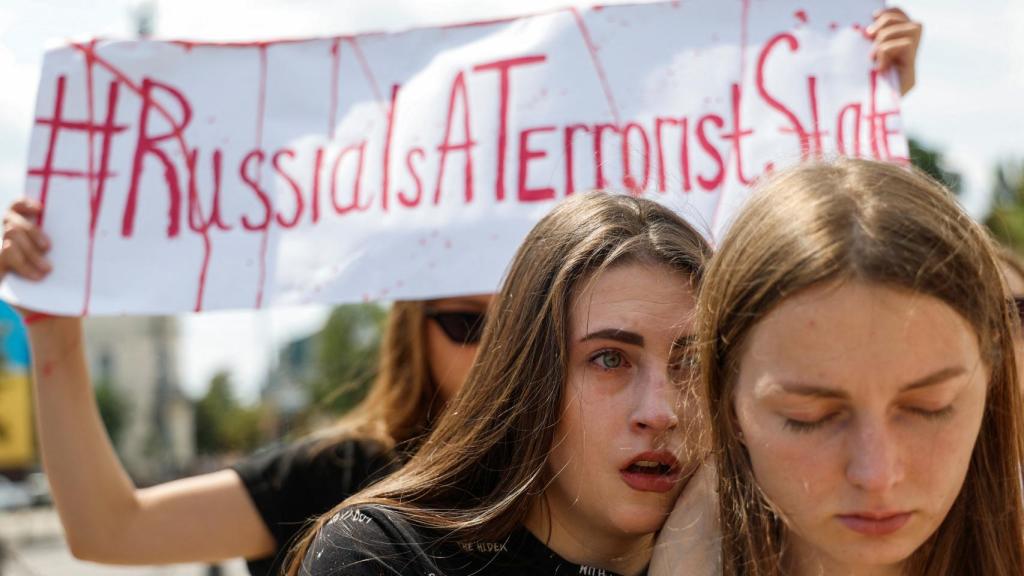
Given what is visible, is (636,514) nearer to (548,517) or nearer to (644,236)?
(548,517)

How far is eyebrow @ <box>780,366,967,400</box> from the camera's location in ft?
4.83

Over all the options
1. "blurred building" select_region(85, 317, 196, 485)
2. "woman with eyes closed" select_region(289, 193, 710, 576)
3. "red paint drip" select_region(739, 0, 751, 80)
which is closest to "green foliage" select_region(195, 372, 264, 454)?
"blurred building" select_region(85, 317, 196, 485)

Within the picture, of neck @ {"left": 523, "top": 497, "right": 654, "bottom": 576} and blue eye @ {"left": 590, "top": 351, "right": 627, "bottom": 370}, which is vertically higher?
blue eye @ {"left": 590, "top": 351, "right": 627, "bottom": 370}

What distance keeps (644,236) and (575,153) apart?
102cm

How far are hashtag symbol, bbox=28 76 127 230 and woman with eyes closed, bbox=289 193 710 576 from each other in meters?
1.46

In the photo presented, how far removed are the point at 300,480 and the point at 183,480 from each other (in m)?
0.30

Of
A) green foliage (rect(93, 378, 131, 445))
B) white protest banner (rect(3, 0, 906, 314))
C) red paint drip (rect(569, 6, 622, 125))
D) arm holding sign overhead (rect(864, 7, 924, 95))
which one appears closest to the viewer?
arm holding sign overhead (rect(864, 7, 924, 95))

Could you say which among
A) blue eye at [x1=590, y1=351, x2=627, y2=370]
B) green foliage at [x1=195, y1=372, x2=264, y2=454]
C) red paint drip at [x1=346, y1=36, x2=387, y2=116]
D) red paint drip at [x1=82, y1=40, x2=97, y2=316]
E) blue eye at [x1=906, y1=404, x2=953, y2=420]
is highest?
red paint drip at [x1=346, y1=36, x2=387, y2=116]

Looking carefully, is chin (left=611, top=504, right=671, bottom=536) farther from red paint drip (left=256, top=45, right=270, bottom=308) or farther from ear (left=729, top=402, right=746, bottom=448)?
red paint drip (left=256, top=45, right=270, bottom=308)

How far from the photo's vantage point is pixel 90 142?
10.5 feet

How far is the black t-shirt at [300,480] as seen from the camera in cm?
298

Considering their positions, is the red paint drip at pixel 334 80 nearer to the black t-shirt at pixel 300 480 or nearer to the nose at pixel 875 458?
the black t-shirt at pixel 300 480

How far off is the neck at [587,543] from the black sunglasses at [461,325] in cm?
101

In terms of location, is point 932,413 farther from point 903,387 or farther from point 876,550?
point 876,550
